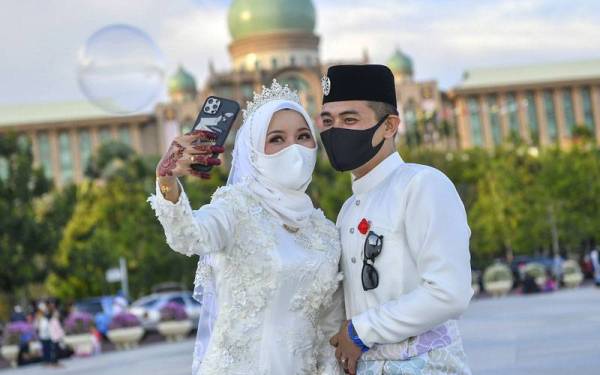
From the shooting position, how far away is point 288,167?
13.4ft

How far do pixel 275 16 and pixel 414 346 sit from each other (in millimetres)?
76820

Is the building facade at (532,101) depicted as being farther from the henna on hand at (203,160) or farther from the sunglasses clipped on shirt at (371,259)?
the henna on hand at (203,160)

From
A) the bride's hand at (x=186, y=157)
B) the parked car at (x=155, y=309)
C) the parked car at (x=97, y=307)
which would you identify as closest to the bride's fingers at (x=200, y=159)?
the bride's hand at (x=186, y=157)

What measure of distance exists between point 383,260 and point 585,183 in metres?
43.7

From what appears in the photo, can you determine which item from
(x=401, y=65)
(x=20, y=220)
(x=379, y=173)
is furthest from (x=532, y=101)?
(x=379, y=173)

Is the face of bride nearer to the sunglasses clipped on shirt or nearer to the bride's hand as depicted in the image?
the bride's hand

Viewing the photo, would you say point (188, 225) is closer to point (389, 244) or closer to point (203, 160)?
point (203, 160)

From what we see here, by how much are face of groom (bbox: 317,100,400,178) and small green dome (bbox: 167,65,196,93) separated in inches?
3394

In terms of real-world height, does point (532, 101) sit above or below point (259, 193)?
below

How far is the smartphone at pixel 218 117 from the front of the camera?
3.92 meters

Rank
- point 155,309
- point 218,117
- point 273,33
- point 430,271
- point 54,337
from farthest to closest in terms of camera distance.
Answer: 1. point 273,33
2. point 155,309
3. point 54,337
4. point 218,117
5. point 430,271

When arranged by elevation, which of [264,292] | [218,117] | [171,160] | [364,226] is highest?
[218,117]

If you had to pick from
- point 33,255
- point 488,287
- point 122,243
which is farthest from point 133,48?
point 122,243

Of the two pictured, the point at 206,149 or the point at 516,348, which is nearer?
the point at 206,149
